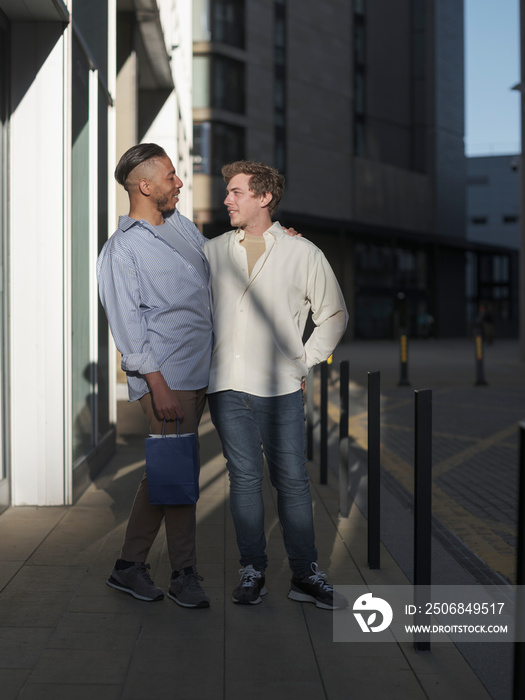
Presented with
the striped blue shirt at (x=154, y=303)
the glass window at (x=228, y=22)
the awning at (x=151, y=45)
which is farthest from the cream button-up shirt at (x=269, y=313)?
the glass window at (x=228, y=22)

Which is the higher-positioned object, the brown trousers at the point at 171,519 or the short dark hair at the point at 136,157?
the short dark hair at the point at 136,157

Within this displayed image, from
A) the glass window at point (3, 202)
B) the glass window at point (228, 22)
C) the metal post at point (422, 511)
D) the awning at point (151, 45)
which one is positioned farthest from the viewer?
the glass window at point (228, 22)

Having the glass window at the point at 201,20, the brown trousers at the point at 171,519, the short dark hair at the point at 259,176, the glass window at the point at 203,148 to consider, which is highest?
the glass window at the point at 201,20

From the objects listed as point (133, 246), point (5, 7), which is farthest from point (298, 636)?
point (5, 7)

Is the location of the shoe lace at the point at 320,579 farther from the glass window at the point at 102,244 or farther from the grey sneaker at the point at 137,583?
the glass window at the point at 102,244

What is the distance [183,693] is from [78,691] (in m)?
0.34

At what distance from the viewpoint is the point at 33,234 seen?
5.52m

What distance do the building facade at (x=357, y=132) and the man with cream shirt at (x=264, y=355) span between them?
33308mm

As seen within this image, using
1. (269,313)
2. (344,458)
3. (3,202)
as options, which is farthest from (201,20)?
(269,313)

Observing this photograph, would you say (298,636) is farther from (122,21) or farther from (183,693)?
(122,21)

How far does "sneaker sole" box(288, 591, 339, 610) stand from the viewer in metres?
3.73

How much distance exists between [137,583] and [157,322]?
1.15 meters

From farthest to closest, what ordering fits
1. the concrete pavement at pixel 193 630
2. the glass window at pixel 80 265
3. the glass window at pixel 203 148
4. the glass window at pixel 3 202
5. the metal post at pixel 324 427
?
the glass window at pixel 203 148
the metal post at pixel 324 427
the glass window at pixel 80 265
the glass window at pixel 3 202
the concrete pavement at pixel 193 630

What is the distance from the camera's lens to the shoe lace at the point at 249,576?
12.5 ft
